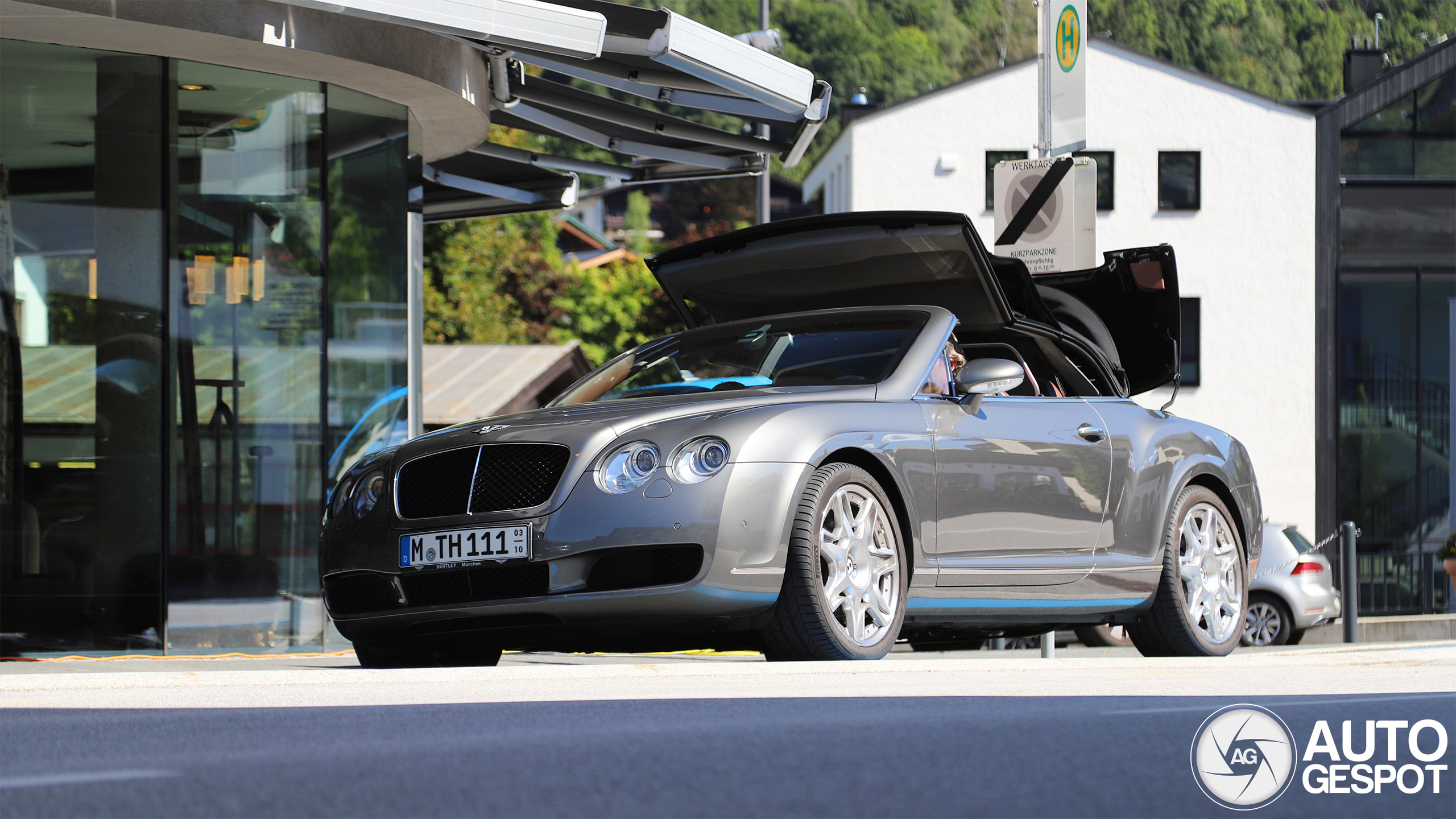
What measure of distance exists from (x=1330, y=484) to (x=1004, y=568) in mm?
26973

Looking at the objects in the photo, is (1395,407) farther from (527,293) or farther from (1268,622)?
(527,293)

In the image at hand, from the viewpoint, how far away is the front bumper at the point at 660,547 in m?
5.33

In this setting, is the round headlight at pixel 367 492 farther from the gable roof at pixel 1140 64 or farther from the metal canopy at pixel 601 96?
the gable roof at pixel 1140 64

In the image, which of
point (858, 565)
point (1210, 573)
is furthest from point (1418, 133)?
point (858, 565)

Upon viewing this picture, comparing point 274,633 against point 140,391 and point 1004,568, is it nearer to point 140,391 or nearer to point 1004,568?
point 140,391

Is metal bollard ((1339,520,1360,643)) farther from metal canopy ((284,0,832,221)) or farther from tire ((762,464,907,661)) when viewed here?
tire ((762,464,907,661))

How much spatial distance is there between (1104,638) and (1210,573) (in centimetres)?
744

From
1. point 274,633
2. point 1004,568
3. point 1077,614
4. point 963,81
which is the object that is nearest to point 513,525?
point 1004,568

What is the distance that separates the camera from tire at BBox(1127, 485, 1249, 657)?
290 inches

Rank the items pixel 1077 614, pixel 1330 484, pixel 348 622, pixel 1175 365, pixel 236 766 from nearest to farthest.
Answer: pixel 236 766, pixel 348 622, pixel 1077 614, pixel 1175 365, pixel 1330 484

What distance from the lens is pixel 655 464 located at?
542 cm

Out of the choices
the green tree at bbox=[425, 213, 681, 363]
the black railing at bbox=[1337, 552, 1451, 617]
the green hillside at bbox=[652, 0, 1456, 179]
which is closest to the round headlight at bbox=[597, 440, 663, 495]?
the black railing at bbox=[1337, 552, 1451, 617]

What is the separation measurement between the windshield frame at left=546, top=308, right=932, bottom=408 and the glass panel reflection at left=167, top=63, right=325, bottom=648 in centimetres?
295

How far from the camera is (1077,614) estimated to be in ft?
22.6
